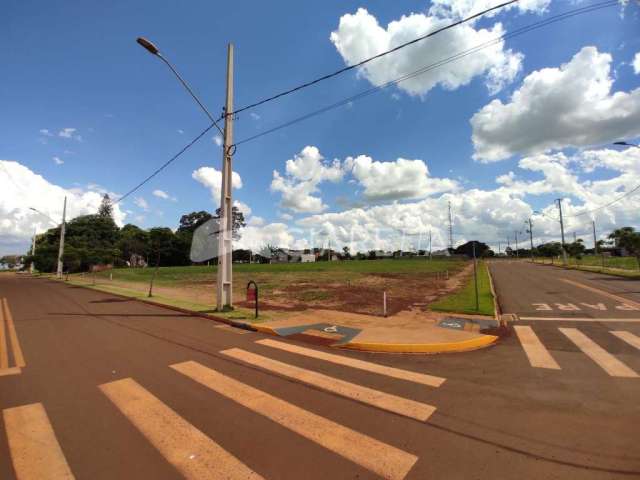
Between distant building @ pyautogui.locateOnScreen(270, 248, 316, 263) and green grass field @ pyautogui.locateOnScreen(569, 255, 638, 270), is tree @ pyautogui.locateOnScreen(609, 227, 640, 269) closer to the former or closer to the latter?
green grass field @ pyautogui.locateOnScreen(569, 255, 638, 270)

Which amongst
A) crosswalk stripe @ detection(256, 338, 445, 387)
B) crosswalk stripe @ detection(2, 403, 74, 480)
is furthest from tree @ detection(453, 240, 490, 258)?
crosswalk stripe @ detection(2, 403, 74, 480)

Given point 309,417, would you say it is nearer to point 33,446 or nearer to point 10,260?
point 33,446

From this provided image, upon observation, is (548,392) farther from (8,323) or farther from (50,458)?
(8,323)

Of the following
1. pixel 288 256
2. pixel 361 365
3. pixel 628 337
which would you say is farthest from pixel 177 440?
pixel 288 256

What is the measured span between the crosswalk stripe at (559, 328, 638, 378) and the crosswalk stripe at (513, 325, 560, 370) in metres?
0.78

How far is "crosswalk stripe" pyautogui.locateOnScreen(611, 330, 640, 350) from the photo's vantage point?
769 centimetres

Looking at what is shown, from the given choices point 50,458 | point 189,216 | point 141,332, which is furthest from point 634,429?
point 189,216

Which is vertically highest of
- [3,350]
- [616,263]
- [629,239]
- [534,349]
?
[629,239]

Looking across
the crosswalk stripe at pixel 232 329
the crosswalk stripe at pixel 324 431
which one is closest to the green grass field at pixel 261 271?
the crosswalk stripe at pixel 232 329

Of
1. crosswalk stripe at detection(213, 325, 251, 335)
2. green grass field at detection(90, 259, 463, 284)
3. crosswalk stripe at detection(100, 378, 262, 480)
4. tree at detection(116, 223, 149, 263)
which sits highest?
tree at detection(116, 223, 149, 263)

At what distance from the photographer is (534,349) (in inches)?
292

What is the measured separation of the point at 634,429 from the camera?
3.68m

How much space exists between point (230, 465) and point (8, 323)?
39.1 feet

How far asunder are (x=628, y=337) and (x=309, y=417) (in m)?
9.41
